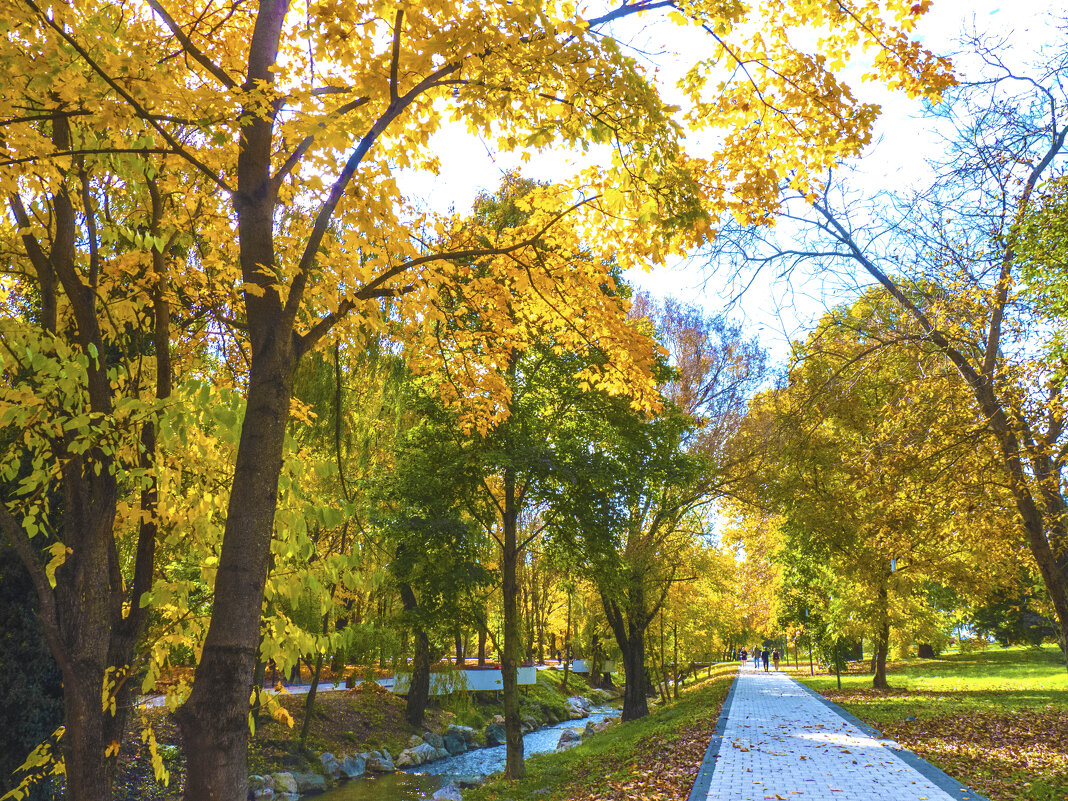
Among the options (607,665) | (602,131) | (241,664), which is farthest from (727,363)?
(607,665)

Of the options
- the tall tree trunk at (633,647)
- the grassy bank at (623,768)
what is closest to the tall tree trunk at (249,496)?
the grassy bank at (623,768)

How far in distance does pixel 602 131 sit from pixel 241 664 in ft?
10.3

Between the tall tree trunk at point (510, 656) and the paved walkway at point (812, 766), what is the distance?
3442mm

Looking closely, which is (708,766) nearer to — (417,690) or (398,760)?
(398,760)

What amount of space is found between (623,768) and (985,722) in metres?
7.25

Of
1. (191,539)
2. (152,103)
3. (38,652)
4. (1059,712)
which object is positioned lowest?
(1059,712)

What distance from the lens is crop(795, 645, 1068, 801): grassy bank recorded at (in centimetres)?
787

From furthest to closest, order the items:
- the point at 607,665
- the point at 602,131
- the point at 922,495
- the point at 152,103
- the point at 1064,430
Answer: the point at 607,665 → the point at 922,495 → the point at 1064,430 → the point at 602,131 → the point at 152,103

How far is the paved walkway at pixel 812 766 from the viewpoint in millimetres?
7422

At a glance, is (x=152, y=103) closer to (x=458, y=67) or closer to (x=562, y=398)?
(x=458, y=67)

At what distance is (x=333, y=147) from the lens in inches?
113

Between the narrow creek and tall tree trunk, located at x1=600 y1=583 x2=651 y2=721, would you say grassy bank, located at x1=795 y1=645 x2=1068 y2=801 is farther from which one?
the narrow creek

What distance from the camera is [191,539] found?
4086 mm

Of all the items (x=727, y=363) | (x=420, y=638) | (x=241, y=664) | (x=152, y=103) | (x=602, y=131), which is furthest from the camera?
(x=727, y=363)
